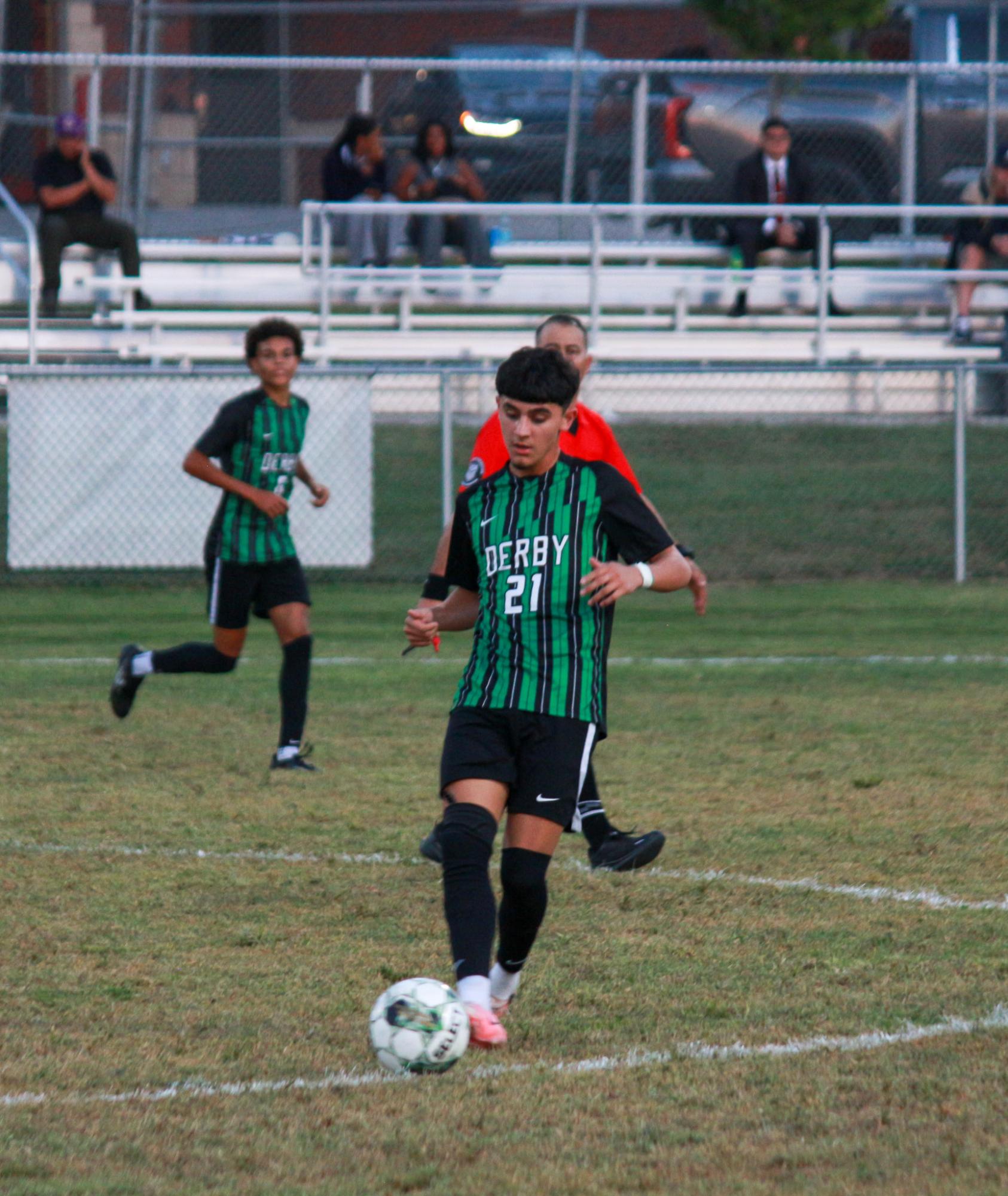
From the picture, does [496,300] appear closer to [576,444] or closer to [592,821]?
[576,444]

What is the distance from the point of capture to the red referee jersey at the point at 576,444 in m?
6.14

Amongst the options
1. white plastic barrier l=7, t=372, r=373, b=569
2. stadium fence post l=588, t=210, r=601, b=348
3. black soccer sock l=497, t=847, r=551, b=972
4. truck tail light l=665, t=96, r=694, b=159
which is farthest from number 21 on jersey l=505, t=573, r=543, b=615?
truck tail light l=665, t=96, r=694, b=159

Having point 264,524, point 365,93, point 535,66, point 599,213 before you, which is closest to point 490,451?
point 264,524

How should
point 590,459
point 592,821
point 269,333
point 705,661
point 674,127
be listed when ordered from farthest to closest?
point 674,127 < point 705,661 < point 269,333 < point 592,821 < point 590,459

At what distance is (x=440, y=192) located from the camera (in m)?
18.2

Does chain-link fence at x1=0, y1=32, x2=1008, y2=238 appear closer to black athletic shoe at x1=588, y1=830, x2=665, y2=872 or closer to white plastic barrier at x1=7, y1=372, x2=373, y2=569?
white plastic barrier at x1=7, y1=372, x2=373, y2=569

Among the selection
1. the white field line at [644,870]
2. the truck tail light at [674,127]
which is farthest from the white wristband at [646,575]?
the truck tail light at [674,127]

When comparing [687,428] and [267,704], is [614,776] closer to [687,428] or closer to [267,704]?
[267,704]

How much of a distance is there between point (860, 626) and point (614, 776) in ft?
16.7

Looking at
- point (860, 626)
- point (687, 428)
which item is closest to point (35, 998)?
point (860, 626)

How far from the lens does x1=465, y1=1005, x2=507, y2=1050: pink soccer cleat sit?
14.2ft

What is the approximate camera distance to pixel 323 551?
14500 mm

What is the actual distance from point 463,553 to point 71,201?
44.0ft

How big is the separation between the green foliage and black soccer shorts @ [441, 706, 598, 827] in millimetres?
19046
